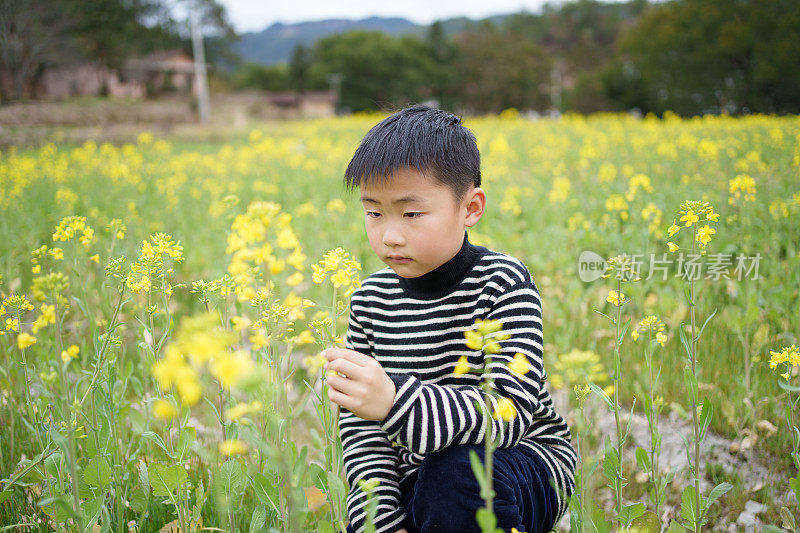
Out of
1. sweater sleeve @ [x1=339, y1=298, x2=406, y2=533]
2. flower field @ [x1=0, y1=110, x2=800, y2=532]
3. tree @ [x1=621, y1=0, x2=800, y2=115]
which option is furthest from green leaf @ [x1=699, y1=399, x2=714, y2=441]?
tree @ [x1=621, y1=0, x2=800, y2=115]

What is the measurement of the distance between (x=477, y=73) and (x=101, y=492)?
164 ft

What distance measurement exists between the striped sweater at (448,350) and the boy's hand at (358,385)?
18 centimetres

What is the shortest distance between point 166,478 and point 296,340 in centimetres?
57

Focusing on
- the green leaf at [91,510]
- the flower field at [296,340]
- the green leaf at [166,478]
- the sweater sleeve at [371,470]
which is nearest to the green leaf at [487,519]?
the flower field at [296,340]

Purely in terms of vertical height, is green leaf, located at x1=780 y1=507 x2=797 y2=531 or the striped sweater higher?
the striped sweater

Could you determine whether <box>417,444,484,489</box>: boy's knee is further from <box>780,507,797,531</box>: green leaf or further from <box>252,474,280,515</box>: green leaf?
<box>780,507,797,531</box>: green leaf

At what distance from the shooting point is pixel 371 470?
1.43 m

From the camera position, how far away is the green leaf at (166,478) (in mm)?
1278

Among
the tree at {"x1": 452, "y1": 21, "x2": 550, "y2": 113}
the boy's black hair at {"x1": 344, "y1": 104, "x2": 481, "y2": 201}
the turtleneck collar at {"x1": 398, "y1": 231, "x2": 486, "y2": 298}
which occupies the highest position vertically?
the tree at {"x1": 452, "y1": 21, "x2": 550, "y2": 113}

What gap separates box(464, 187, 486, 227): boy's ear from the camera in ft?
4.83

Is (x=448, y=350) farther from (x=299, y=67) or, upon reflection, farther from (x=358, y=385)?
(x=299, y=67)

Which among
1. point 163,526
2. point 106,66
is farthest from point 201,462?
point 106,66

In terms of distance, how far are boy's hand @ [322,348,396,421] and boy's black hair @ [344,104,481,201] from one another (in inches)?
18.6

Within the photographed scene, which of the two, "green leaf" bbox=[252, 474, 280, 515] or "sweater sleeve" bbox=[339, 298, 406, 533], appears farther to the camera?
"sweater sleeve" bbox=[339, 298, 406, 533]
